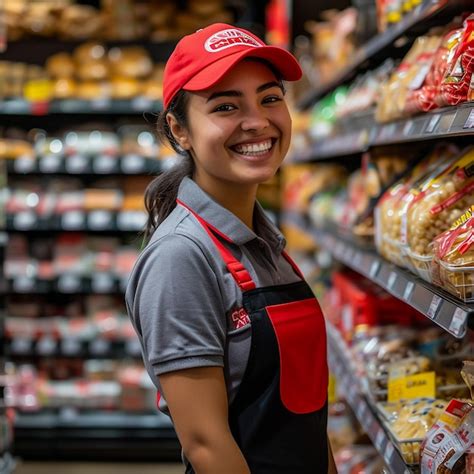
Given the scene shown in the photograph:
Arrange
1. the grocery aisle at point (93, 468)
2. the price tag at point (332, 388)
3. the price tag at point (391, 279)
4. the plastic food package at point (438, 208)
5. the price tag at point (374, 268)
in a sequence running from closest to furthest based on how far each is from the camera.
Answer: the plastic food package at point (438, 208) → the price tag at point (391, 279) → the price tag at point (374, 268) → the price tag at point (332, 388) → the grocery aisle at point (93, 468)

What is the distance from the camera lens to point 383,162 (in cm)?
309

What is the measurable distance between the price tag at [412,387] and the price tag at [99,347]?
11.1ft

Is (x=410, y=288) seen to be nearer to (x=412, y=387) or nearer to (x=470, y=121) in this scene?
(x=412, y=387)

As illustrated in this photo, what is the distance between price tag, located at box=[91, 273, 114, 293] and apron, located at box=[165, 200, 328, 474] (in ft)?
12.0

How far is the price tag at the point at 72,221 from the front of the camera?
554 centimetres

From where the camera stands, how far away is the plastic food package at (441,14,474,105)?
1950 millimetres

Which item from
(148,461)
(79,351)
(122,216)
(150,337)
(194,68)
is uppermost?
(194,68)

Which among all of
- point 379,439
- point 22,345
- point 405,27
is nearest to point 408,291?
point 379,439

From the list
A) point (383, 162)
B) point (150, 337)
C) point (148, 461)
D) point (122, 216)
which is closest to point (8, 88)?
point (122, 216)

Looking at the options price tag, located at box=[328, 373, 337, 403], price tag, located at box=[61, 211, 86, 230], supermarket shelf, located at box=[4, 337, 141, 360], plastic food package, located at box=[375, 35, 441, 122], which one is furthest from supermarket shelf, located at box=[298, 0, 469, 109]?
supermarket shelf, located at box=[4, 337, 141, 360]

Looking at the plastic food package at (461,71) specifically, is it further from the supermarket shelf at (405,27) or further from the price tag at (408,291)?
the price tag at (408,291)

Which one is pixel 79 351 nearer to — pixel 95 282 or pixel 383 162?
pixel 95 282

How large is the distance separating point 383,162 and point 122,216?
2.75m

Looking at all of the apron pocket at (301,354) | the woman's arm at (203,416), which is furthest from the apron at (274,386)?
the woman's arm at (203,416)
